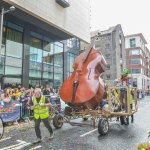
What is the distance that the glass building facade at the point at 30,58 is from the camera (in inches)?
734

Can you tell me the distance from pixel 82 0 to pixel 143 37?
44.3 m

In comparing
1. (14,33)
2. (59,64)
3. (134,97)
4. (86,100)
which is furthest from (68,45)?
(86,100)

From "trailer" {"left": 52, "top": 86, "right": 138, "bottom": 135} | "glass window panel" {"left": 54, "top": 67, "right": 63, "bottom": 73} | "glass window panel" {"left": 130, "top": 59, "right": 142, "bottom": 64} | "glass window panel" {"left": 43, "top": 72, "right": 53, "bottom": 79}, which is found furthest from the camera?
"glass window panel" {"left": 130, "top": 59, "right": 142, "bottom": 64}

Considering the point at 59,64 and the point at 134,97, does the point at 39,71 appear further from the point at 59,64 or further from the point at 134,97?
the point at 134,97

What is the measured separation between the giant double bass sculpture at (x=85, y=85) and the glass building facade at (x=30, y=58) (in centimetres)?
1124

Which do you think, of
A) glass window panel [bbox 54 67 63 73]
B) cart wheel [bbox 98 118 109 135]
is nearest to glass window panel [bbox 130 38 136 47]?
glass window panel [bbox 54 67 63 73]

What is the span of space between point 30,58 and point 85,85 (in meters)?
14.5

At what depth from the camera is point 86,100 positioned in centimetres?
718

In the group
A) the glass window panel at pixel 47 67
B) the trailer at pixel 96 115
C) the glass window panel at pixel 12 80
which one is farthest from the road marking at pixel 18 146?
the glass window panel at pixel 47 67

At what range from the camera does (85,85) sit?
740 cm

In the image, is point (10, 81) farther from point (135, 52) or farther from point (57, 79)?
point (135, 52)

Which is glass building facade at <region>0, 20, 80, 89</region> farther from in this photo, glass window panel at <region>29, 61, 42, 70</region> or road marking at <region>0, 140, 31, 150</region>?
road marking at <region>0, 140, 31, 150</region>

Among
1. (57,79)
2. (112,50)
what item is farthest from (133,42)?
(57,79)

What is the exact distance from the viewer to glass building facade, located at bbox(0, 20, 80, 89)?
61.2ft
